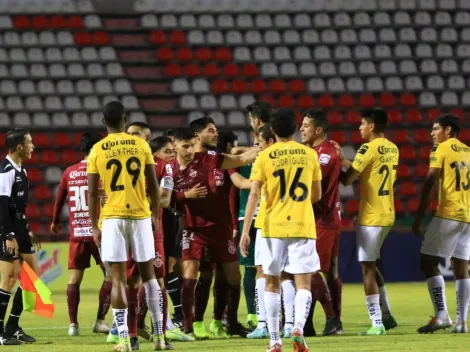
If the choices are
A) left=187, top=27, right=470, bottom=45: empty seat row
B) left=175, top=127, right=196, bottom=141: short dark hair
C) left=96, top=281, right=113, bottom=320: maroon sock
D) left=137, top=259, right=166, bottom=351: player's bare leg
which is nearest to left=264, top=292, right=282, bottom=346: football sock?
left=137, top=259, right=166, bottom=351: player's bare leg

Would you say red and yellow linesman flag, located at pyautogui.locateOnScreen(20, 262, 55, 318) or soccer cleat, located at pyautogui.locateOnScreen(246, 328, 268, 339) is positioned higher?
red and yellow linesman flag, located at pyautogui.locateOnScreen(20, 262, 55, 318)

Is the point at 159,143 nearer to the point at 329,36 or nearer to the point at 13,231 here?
the point at 13,231

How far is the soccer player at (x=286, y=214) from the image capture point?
27.8 ft

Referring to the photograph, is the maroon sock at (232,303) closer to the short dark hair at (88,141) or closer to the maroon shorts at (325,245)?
the maroon shorts at (325,245)

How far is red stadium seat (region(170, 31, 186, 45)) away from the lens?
87.5 ft

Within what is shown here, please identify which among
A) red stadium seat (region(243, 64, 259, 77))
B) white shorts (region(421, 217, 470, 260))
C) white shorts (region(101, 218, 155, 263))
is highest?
red stadium seat (region(243, 64, 259, 77))

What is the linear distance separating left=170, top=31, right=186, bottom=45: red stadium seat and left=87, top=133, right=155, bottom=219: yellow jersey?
58.9ft

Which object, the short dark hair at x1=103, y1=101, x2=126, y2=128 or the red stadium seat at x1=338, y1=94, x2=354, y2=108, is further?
the red stadium seat at x1=338, y1=94, x2=354, y2=108

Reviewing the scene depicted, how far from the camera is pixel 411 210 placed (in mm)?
24375

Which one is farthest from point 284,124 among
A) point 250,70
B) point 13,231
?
point 250,70

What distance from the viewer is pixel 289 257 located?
8.55 meters

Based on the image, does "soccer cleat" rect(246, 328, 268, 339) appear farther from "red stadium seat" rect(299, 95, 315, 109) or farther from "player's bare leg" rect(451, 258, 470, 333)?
"red stadium seat" rect(299, 95, 315, 109)

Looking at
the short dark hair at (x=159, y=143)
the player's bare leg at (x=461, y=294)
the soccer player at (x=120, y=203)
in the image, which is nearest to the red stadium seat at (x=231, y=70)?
the short dark hair at (x=159, y=143)

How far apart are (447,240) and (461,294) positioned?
Result: 1.89 feet
